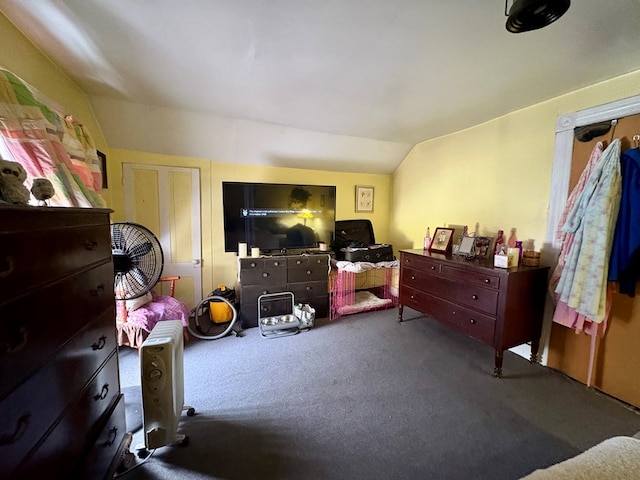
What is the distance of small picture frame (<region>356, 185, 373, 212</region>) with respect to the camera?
3.77 m

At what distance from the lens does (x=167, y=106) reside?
2369 millimetres

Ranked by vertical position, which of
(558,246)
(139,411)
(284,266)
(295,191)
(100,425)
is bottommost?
(139,411)

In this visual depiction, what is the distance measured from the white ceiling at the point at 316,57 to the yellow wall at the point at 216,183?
0.83 ft

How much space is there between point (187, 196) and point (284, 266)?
1.41 m

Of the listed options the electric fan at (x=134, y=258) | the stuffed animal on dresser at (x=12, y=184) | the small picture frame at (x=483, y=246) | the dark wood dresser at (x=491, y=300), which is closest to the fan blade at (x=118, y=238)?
the electric fan at (x=134, y=258)

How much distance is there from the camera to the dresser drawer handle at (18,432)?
632mm

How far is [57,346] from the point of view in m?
0.85

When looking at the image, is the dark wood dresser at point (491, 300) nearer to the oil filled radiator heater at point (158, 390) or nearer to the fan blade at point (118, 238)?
the oil filled radiator heater at point (158, 390)

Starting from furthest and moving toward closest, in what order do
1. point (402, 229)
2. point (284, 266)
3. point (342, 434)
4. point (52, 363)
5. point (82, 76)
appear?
point (402, 229)
point (284, 266)
point (82, 76)
point (342, 434)
point (52, 363)

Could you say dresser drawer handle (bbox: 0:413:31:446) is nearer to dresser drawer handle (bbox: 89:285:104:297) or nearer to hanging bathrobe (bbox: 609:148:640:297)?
dresser drawer handle (bbox: 89:285:104:297)

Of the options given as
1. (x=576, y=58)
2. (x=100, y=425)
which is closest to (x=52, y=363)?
(x=100, y=425)

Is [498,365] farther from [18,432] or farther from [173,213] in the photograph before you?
[173,213]

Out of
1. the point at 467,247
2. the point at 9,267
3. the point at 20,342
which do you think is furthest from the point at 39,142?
the point at 467,247

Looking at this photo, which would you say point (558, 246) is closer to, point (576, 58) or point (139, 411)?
point (576, 58)
